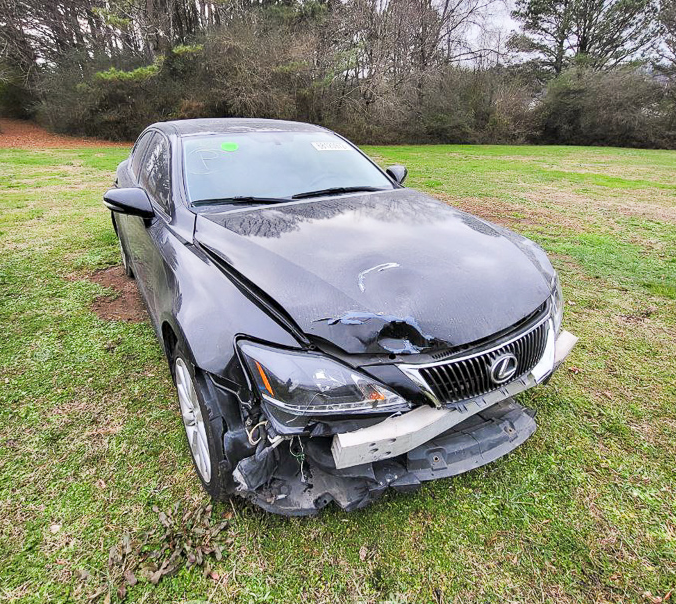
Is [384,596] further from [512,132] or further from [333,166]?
[512,132]

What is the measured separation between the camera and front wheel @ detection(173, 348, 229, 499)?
156 centimetres

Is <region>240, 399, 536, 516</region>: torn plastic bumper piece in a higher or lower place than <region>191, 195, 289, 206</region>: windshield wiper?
lower

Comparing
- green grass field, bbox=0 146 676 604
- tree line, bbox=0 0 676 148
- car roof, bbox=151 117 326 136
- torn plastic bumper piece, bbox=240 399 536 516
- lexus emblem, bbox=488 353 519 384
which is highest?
tree line, bbox=0 0 676 148

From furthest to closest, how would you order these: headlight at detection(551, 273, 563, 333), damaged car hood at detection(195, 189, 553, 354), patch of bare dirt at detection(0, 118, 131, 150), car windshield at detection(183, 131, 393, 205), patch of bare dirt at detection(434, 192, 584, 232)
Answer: patch of bare dirt at detection(0, 118, 131, 150), patch of bare dirt at detection(434, 192, 584, 232), car windshield at detection(183, 131, 393, 205), headlight at detection(551, 273, 563, 333), damaged car hood at detection(195, 189, 553, 354)

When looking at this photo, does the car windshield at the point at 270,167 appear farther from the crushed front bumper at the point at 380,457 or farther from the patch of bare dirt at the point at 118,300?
the crushed front bumper at the point at 380,457

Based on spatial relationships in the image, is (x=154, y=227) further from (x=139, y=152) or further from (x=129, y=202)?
(x=139, y=152)

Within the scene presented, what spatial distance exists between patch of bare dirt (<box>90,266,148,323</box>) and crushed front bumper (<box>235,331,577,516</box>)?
7.59 feet

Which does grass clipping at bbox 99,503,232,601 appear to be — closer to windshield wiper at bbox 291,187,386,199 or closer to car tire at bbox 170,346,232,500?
car tire at bbox 170,346,232,500

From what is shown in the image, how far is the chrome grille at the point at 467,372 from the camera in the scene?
4.84 feet

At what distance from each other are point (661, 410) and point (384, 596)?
1983 millimetres


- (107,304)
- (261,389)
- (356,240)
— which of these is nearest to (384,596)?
(261,389)

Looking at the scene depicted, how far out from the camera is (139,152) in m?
3.81

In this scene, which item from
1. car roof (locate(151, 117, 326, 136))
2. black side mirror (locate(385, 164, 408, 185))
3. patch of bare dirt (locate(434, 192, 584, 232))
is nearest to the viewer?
car roof (locate(151, 117, 326, 136))

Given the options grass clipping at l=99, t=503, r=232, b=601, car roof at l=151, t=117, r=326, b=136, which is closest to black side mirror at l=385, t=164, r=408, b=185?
car roof at l=151, t=117, r=326, b=136
